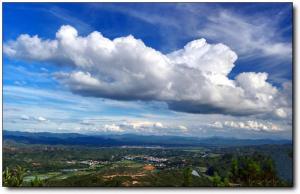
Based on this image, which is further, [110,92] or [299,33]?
[110,92]

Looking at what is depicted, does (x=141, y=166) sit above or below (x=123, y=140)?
below

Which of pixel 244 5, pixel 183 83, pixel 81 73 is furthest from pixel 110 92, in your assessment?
pixel 244 5

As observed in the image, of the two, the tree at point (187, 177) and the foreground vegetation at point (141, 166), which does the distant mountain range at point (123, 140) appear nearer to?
the foreground vegetation at point (141, 166)

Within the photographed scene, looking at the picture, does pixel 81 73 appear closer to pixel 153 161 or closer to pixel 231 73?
pixel 153 161

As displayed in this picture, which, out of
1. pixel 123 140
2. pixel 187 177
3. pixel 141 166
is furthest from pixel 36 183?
pixel 187 177

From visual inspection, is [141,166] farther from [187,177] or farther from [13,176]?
[13,176]

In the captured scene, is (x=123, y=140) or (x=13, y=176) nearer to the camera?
(x=13, y=176)

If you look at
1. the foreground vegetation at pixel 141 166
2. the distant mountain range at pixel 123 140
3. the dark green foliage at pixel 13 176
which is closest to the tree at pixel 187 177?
the foreground vegetation at pixel 141 166

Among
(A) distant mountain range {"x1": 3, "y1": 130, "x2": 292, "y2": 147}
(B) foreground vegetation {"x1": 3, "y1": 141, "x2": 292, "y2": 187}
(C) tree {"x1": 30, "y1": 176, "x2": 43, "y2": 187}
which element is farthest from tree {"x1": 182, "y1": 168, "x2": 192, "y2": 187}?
(C) tree {"x1": 30, "y1": 176, "x2": 43, "y2": 187}
